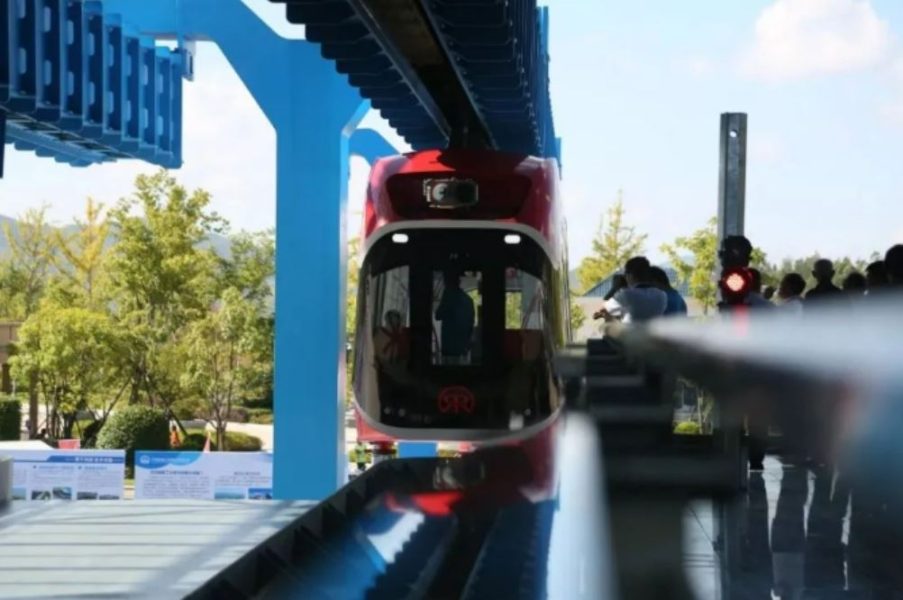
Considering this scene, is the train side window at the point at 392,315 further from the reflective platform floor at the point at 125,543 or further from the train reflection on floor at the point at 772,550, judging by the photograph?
the train reflection on floor at the point at 772,550

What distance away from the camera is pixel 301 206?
1641cm

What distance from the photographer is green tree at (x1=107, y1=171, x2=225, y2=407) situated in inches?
1626

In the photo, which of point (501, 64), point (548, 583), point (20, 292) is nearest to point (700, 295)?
point (20, 292)

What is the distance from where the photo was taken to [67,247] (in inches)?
1977

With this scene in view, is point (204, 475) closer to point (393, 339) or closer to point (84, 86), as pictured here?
point (84, 86)

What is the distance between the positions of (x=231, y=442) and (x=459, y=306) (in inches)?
1171

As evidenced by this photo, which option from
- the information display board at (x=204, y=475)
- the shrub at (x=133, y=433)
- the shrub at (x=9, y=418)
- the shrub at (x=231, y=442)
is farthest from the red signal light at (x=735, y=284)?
the shrub at (x=9, y=418)

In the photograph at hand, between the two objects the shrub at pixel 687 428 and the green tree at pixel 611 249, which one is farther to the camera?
the green tree at pixel 611 249

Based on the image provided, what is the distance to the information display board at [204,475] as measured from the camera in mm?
20984

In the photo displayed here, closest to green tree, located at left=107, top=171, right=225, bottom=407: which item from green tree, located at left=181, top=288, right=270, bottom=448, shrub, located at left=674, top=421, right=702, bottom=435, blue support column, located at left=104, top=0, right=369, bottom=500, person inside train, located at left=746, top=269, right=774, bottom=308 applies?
green tree, located at left=181, top=288, right=270, bottom=448

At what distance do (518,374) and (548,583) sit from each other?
4882mm

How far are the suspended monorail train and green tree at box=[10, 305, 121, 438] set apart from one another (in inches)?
1166

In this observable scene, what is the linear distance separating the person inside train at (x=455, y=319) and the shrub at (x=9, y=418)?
30.9 meters

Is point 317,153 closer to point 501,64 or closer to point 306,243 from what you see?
point 306,243
